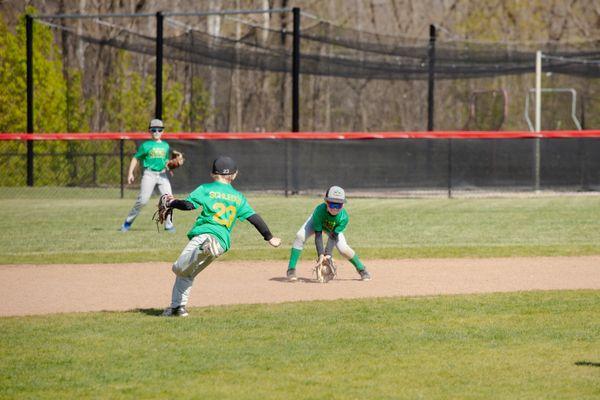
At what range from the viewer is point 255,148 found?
85.6 feet

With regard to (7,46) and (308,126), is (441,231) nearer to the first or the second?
(7,46)

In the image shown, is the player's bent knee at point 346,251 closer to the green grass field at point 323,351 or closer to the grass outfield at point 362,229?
the green grass field at point 323,351

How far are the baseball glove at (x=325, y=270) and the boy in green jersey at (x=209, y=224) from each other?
2.29 metres

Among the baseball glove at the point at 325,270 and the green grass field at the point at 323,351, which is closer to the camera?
the green grass field at the point at 323,351

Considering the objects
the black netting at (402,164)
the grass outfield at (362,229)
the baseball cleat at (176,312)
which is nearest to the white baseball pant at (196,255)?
the baseball cleat at (176,312)

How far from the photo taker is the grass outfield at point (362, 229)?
608 inches

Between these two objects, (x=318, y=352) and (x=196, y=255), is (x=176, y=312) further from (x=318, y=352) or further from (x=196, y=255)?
(x=318, y=352)

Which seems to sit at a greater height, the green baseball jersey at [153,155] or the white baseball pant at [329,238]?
the green baseball jersey at [153,155]

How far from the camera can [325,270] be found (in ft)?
39.5

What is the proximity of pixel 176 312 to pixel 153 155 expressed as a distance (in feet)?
28.6

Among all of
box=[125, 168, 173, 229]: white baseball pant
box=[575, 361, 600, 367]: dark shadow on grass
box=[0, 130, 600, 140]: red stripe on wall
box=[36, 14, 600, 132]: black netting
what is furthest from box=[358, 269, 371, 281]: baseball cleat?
box=[36, 14, 600, 132]: black netting

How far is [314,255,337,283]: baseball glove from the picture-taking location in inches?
468

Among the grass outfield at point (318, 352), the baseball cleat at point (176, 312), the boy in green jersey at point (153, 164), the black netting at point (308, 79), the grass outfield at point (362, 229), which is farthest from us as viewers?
the black netting at point (308, 79)

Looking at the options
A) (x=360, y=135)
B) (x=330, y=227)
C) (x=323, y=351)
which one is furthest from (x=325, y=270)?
(x=360, y=135)
